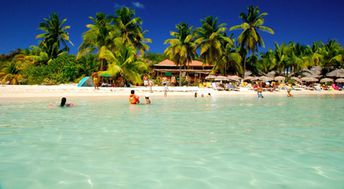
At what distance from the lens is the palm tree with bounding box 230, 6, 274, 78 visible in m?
38.3

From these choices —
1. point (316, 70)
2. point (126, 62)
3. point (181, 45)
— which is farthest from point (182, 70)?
point (316, 70)

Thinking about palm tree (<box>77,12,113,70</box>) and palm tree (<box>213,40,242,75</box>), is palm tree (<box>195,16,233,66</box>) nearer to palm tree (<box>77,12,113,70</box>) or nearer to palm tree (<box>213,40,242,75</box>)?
palm tree (<box>213,40,242,75</box>)

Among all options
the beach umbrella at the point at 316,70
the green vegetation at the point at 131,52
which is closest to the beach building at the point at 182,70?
the green vegetation at the point at 131,52

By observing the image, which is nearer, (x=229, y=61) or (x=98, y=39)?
(x=98, y=39)

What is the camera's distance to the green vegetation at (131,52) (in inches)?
1196

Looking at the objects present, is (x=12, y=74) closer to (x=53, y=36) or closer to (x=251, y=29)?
(x=53, y=36)

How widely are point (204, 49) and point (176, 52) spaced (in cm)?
363

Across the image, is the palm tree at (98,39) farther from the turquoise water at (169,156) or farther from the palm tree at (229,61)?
the turquoise water at (169,156)

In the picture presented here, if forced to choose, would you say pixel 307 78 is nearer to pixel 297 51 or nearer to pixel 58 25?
pixel 297 51

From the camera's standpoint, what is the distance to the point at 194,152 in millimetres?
5473

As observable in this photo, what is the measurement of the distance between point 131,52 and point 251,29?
59.6 ft

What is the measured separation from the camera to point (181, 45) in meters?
39.0

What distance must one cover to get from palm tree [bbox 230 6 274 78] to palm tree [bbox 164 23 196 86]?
19.2 feet

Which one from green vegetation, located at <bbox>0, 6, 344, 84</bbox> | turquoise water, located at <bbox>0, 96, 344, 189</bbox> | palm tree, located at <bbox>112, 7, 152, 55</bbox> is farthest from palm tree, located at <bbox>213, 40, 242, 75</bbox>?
turquoise water, located at <bbox>0, 96, 344, 189</bbox>
